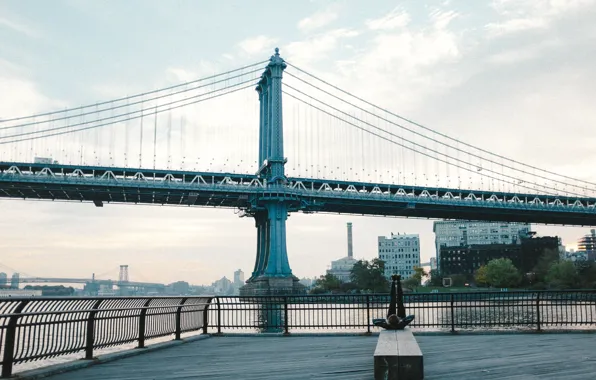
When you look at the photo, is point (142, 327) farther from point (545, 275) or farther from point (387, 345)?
point (545, 275)

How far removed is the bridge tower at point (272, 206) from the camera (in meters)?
69.5

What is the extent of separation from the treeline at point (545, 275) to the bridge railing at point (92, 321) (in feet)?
280

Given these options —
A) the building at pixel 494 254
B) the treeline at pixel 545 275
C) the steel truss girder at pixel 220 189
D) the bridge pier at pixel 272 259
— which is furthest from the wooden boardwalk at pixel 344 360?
the building at pixel 494 254

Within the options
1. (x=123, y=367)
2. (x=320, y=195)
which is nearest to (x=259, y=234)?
(x=320, y=195)

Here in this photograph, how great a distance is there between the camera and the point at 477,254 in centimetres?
14950

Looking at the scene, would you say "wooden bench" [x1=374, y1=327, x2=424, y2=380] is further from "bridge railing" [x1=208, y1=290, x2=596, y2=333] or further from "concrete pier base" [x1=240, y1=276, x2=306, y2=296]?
"concrete pier base" [x1=240, y1=276, x2=306, y2=296]

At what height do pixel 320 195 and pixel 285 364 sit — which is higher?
pixel 320 195

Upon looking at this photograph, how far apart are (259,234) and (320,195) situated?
1229cm

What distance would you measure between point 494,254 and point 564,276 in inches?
2190

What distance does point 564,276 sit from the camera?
9006 cm

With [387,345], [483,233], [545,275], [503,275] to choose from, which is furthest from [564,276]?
[483,233]

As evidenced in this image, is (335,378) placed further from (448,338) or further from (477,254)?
(477,254)

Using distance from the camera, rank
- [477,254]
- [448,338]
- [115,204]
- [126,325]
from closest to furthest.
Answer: [126,325] < [448,338] < [115,204] < [477,254]

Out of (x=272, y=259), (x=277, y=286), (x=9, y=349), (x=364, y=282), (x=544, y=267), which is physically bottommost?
(x=364, y=282)
